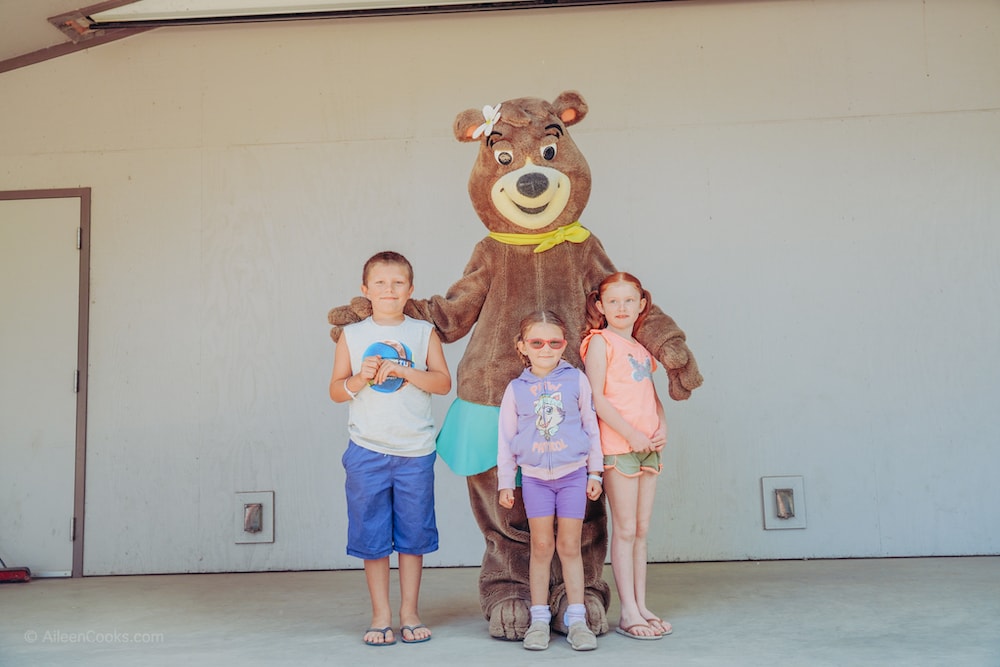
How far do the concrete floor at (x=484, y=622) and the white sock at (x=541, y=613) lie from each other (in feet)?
0.26

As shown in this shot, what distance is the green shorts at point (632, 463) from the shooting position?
269 cm

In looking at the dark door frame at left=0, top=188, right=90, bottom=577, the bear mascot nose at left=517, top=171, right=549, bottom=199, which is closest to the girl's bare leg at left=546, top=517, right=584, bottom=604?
the bear mascot nose at left=517, top=171, right=549, bottom=199

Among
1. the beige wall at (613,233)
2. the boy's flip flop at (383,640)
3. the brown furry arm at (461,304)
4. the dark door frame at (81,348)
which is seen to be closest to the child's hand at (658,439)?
the brown furry arm at (461,304)

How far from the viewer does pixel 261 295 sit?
14.6ft

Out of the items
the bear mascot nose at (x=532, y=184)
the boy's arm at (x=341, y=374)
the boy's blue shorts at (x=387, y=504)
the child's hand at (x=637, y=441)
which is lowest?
the boy's blue shorts at (x=387, y=504)

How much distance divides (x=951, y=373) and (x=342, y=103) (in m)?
3.22

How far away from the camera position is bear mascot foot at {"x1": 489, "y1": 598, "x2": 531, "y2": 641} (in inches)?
104

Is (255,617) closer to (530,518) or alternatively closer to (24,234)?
(530,518)

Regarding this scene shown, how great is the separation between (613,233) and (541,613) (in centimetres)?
225

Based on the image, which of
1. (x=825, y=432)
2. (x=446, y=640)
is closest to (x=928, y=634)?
(x=446, y=640)

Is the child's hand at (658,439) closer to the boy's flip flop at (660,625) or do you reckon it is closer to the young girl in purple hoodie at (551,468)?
the young girl in purple hoodie at (551,468)

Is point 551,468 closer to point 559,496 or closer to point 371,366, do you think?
point 559,496

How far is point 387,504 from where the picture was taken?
275 centimetres

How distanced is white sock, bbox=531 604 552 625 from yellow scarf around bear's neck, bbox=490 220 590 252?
1109 mm
